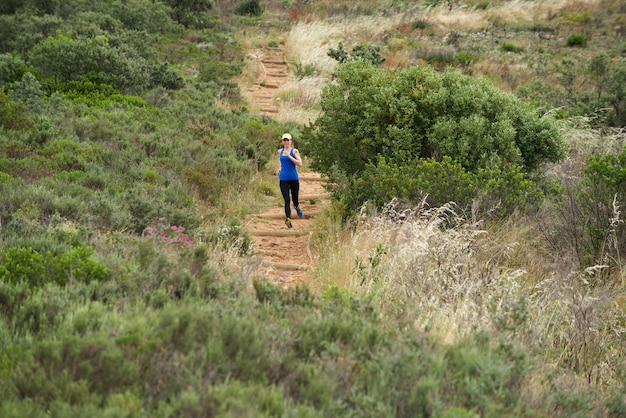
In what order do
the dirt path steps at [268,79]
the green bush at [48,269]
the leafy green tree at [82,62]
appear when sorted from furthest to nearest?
1. the dirt path steps at [268,79]
2. the leafy green tree at [82,62]
3. the green bush at [48,269]

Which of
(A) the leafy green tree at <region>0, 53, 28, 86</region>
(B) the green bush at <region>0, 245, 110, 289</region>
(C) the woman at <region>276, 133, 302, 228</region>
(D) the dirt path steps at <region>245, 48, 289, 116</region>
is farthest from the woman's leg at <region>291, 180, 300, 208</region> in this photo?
(A) the leafy green tree at <region>0, 53, 28, 86</region>

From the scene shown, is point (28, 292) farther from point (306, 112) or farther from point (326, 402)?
point (306, 112)

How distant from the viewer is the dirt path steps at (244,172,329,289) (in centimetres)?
695

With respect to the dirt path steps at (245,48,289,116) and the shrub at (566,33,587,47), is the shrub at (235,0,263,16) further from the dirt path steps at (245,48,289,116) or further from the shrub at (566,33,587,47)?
the shrub at (566,33,587,47)

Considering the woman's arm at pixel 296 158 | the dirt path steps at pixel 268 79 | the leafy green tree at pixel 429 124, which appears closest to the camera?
the leafy green tree at pixel 429 124

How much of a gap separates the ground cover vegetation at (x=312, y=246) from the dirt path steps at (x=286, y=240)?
1.04ft

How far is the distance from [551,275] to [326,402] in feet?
12.5

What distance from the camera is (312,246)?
319 inches

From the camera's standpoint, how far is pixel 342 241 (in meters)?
7.45

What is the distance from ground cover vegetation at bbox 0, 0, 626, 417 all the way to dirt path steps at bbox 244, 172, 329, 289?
32 cm

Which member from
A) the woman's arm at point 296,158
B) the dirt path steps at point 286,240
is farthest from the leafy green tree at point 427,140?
the dirt path steps at point 286,240

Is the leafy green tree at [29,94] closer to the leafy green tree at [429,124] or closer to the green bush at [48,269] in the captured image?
the leafy green tree at [429,124]

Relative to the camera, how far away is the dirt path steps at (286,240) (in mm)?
6949

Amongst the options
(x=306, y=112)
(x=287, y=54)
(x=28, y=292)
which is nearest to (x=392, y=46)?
(x=287, y=54)
